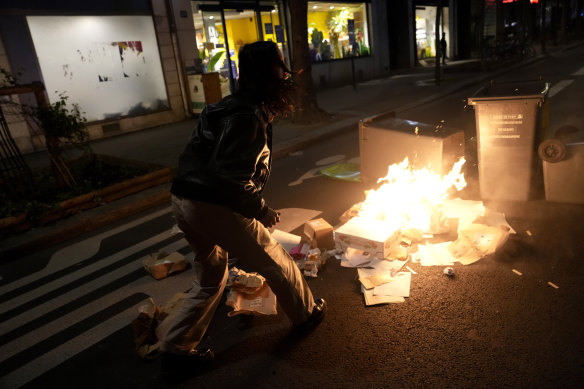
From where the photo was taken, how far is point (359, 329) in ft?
10.2

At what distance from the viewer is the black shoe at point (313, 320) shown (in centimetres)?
308

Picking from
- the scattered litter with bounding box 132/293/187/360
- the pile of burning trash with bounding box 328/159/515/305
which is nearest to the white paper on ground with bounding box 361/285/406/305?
the pile of burning trash with bounding box 328/159/515/305

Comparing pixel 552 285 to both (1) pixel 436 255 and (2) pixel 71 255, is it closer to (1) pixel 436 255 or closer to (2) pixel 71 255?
(1) pixel 436 255

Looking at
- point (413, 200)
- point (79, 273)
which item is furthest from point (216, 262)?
point (413, 200)

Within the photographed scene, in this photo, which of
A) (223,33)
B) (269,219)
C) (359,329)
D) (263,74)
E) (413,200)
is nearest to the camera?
(263,74)

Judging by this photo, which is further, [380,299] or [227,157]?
[380,299]

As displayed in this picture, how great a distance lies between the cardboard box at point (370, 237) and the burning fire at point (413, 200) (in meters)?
0.09

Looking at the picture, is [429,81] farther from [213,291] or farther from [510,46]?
[213,291]

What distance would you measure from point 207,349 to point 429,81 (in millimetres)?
17844

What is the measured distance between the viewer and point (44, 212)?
18.9 feet

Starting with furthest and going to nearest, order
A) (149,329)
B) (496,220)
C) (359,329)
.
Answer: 1. (496,220)
2. (149,329)
3. (359,329)

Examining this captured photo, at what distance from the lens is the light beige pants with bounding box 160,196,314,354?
2541 millimetres

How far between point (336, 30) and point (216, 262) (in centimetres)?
2054

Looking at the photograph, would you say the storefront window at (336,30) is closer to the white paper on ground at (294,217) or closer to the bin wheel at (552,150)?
the white paper on ground at (294,217)
